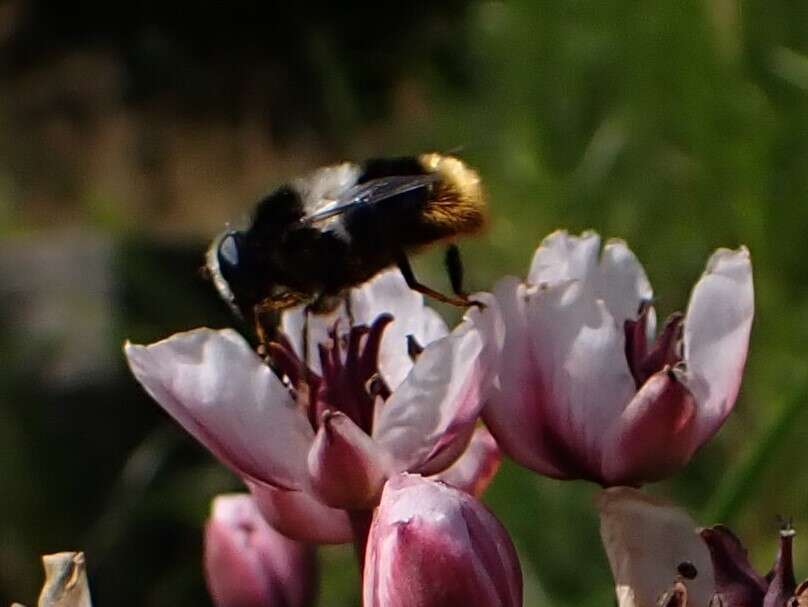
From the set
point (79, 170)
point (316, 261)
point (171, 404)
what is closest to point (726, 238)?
point (316, 261)

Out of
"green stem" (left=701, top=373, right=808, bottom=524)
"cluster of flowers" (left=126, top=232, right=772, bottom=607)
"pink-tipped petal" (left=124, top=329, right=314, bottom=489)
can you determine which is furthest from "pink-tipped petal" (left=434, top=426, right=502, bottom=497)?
"green stem" (left=701, top=373, right=808, bottom=524)

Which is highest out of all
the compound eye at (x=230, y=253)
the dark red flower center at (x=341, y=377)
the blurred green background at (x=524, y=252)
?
the compound eye at (x=230, y=253)

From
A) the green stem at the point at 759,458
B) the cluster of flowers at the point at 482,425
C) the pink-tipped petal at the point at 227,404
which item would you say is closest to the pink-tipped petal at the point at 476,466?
the cluster of flowers at the point at 482,425

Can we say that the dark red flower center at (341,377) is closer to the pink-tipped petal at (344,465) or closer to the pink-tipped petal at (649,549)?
the pink-tipped petal at (344,465)

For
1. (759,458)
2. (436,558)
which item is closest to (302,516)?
(436,558)

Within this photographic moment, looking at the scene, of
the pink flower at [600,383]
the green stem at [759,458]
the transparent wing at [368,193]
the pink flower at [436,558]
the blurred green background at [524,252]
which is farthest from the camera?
the blurred green background at [524,252]

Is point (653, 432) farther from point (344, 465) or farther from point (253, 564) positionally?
point (253, 564)
